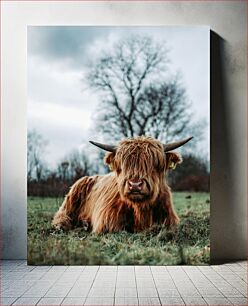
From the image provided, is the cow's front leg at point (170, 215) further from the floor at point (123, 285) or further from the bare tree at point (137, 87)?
the bare tree at point (137, 87)

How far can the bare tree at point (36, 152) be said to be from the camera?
5.99 m

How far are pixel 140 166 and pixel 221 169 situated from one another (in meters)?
0.88

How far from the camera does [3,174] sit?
6074 mm

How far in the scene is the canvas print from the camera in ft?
A: 19.3

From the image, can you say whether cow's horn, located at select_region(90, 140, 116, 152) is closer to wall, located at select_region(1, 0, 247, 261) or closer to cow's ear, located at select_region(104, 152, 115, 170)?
cow's ear, located at select_region(104, 152, 115, 170)

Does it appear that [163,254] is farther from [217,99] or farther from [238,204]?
[217,99]

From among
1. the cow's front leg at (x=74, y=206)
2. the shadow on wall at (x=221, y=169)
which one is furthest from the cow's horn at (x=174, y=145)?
the cow's front leg at (x=74, y=206)

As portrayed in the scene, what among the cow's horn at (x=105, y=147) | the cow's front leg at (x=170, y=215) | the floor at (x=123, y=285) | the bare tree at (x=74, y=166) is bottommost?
the floor at (x=123, y=285)

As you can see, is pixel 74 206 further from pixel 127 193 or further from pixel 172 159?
pixel 172 159

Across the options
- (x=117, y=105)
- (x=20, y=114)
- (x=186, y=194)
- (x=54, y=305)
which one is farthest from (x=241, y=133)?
(x=54, y=305)

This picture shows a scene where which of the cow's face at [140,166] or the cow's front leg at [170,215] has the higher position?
the cow's face at [140,166]

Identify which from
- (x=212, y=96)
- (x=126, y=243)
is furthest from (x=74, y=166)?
(x=212, y=96)

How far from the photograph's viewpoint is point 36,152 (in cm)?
599

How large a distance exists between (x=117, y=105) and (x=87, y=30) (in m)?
0.81
